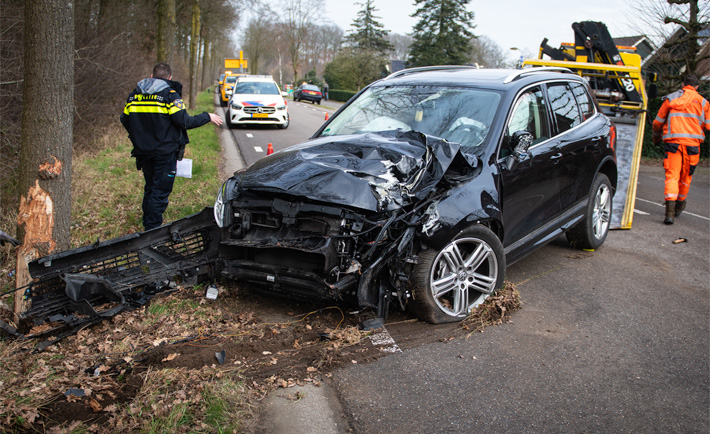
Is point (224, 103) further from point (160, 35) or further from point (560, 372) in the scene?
point (560, 372)

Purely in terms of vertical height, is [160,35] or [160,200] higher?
[160,35]

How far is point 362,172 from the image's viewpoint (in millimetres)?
4250

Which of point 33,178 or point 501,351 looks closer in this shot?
point 501,351

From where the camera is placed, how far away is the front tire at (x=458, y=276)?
4.16 metres

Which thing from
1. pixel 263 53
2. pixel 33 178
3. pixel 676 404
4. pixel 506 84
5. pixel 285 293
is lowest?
pixel 676 404

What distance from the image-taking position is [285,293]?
4.27 m

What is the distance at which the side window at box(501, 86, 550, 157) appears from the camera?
503 cm

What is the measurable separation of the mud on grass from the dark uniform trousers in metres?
A: 1.70

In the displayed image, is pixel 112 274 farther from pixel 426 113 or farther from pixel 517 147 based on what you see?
pixel 517 147

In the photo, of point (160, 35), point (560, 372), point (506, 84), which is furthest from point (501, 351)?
point (160, 35)

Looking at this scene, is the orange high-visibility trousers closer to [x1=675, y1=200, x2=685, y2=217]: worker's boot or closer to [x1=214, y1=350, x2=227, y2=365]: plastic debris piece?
[x1=675, y1=200, x2=685, y2=217]: worker's boot

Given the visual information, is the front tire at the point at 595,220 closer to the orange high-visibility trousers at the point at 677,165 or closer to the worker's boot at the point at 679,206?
the orange high-visibility trousers at the point at 677,165

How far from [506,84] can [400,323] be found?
2.45 meters

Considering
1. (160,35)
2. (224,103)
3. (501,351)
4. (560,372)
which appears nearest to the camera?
(560,372)
